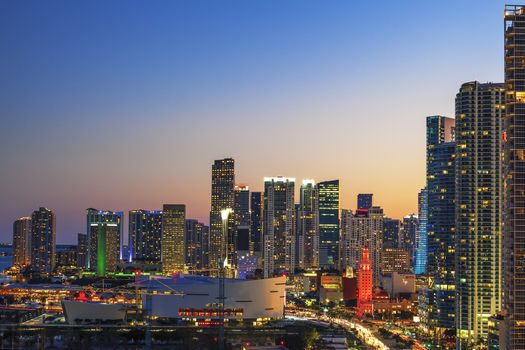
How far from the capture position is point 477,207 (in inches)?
1772

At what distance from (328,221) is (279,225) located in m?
12.1

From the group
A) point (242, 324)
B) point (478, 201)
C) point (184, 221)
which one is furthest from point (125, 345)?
point (184, 221)

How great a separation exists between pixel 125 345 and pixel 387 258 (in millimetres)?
57082

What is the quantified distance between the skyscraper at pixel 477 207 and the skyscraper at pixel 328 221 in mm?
58178

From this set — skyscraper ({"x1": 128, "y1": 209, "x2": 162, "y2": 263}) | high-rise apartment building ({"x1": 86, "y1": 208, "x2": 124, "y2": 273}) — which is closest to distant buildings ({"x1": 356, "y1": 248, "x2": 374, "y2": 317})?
high-rise apartment building ({"x1": 86, "y1": 208, "x2": 124, "y2": 273})

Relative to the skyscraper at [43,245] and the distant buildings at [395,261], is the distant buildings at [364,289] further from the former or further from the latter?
the skyscraper at [43,245]

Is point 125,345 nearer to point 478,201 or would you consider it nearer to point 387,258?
point 478,201

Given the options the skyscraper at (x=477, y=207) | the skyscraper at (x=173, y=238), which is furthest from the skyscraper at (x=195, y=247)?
the skyscraper at (x=477, y=207)

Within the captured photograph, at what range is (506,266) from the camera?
95.8 feet

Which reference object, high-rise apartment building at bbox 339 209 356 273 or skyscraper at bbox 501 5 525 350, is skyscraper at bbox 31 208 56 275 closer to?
high-rise apartment building at bbox 339 209 356 273

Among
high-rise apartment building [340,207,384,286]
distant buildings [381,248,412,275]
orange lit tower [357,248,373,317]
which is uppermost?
high-rise apartment building [340,207,384,286]

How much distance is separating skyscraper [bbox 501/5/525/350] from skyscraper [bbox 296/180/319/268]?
67.5 m

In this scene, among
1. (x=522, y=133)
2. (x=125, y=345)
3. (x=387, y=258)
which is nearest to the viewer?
(x=522, y=133)

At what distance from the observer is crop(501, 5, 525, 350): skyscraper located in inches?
1125
